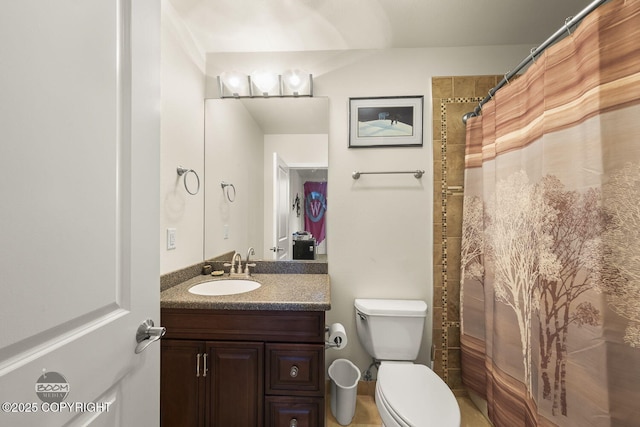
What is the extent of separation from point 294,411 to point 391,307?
2.54 feet

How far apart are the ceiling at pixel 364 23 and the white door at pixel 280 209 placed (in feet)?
2.51

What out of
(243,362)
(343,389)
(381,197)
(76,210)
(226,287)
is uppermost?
(381,197)

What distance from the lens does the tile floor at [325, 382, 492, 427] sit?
154 centimetres

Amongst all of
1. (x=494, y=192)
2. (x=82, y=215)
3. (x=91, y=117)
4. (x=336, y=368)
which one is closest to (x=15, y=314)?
(x=82, y=215)

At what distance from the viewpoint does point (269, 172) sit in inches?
71.2

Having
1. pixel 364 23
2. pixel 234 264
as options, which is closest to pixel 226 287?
pixel 234 264

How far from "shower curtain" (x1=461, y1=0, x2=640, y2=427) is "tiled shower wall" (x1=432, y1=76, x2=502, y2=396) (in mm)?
322

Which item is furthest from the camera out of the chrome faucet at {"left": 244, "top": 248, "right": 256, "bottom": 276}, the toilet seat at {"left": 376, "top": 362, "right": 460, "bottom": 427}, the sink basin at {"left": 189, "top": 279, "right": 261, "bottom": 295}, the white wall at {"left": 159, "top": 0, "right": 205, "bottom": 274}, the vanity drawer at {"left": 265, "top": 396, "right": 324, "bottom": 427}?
the chrome faucet at {"left": 244, "top": 248, "right": 256, "bottom": 276}

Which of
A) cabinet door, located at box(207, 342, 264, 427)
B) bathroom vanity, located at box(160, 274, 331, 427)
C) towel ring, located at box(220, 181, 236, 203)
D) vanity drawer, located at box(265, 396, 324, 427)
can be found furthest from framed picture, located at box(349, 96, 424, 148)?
vanity drawer, located at box(265, 396, 324, 427)

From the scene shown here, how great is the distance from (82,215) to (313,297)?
36.9 inches

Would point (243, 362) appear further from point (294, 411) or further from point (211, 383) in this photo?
point (294, 411)

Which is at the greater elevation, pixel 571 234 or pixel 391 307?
pixel 571 234

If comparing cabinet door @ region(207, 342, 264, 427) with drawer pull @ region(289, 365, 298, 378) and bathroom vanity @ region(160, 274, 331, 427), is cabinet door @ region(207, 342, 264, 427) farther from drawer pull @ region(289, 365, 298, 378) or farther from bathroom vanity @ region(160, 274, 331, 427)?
drawer pull @ region(289, 365, 298, 378)

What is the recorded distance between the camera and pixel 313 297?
124 cm
